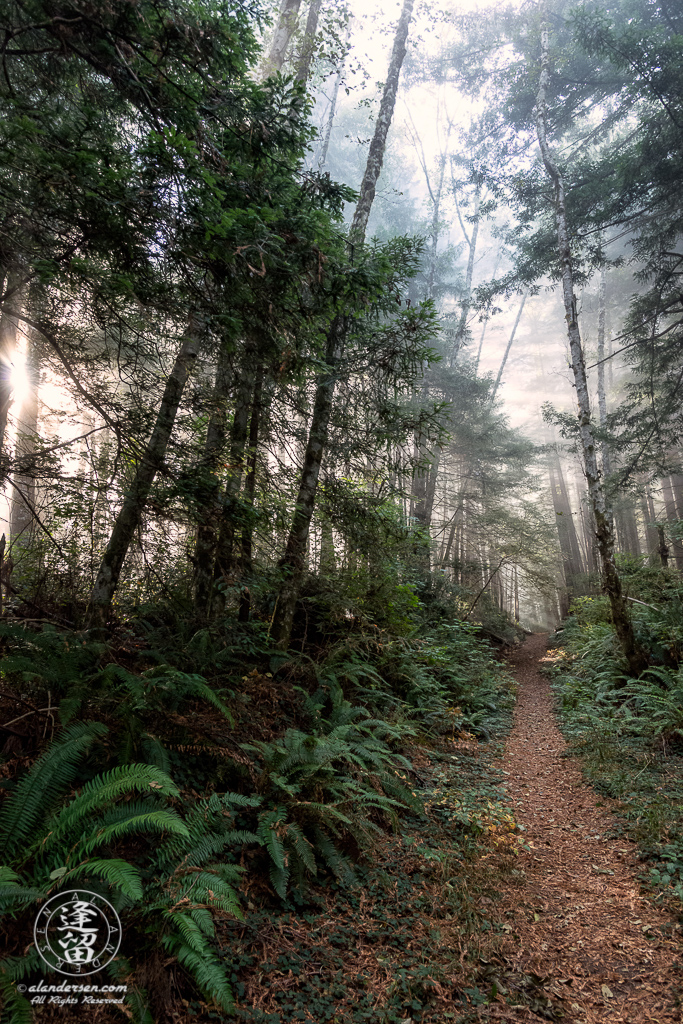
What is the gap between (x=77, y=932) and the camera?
2352 mm

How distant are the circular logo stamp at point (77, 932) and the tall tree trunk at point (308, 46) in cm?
1128

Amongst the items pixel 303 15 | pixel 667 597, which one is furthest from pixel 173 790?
pixel 303 15

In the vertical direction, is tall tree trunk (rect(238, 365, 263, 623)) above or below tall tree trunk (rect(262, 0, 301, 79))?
below

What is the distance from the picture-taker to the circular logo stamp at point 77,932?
7.42ft

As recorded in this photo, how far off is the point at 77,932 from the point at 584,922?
3.68m

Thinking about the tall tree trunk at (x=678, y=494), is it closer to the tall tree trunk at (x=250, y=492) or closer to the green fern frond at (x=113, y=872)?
the tall tree trunk at (x=250, y=492)

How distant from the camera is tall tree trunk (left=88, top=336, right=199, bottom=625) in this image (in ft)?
14.2

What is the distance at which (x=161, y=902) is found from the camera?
2.57m

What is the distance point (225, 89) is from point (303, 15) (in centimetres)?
1266

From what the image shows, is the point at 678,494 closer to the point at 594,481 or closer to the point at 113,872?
the point at 594,481

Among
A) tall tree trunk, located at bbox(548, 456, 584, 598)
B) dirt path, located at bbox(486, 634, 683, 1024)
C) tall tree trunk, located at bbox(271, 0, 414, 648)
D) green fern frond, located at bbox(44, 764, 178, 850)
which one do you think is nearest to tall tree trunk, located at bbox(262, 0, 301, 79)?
tall tree trunk, located at bbox(271, 0, 414, 648)

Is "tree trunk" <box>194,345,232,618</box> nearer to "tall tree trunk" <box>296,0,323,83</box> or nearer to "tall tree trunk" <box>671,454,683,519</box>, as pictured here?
"tall tree trunk" <box>296,0,323,83</box>

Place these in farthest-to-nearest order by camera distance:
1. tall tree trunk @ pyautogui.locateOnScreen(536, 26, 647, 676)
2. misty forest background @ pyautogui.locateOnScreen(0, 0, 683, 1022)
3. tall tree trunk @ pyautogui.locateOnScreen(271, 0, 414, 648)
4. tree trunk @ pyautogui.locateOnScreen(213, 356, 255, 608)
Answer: tall tree trunk @ pyautogui.locateOnScreen(536, 26, 647, 676) < tall tree trunk @ pyautogui.locateOnScreen(271, 0, 414, 648) < tree trunk @ pyautogui.locateOnScreen(213, 356, 255, 608) < misty forest background @ pyautogui.locateOnScreen(0, 0, 683, 1022)

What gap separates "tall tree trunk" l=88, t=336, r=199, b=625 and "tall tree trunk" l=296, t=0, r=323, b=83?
6.95 meters
